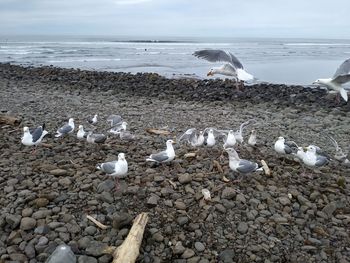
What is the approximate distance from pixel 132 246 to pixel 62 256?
792 millimetres

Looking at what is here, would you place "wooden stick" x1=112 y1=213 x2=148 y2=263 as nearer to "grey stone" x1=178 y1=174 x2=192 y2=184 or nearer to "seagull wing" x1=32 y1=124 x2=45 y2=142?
"grey stone" x1=178 y1=174 x2=192 y2=184

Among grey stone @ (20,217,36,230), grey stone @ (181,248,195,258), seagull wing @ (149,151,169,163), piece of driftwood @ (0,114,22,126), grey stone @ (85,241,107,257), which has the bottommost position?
grey stone @ (181,248,195,258)

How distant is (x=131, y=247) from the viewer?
4824 mm

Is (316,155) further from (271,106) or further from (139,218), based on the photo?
(271,106)

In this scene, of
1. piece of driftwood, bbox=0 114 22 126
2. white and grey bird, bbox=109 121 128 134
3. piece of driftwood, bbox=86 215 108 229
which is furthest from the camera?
piece of driftwood, bbox=0 114 22 126

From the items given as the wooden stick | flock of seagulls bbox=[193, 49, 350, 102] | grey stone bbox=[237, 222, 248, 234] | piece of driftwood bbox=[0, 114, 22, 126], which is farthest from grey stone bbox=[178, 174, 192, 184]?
flock of seagulls bbox=[193, 49, 350, 102]

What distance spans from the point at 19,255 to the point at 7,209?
0.97 m

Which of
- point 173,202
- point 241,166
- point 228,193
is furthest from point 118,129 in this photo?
point 228,193

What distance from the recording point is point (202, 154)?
7891 mm

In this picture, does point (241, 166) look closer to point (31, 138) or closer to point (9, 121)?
point (31, 138)

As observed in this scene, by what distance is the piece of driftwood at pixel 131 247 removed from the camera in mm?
4696

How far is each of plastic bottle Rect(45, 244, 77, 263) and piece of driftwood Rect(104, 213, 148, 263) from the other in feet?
1.34

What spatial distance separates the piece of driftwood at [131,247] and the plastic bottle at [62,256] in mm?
408

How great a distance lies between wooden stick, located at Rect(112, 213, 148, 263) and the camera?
15.4 feet
